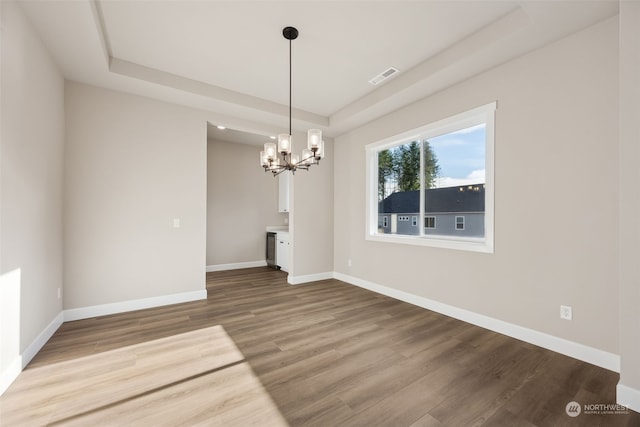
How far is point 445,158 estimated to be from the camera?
3688mm

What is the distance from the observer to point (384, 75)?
348 cm

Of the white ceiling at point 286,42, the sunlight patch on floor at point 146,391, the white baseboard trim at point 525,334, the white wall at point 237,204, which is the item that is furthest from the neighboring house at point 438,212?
the white wall at point 237,204

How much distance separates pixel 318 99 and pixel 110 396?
4.06 m

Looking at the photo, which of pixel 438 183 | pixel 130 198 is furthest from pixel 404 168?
pixel 130 198

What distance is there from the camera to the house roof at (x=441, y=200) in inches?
130

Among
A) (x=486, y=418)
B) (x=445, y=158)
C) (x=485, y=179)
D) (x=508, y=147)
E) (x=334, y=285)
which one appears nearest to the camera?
(x=486, y=418)

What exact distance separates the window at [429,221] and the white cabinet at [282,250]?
9.88ft

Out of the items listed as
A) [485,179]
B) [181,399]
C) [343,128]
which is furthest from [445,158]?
[181,399]

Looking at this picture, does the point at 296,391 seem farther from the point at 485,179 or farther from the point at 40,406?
the point at 485,179

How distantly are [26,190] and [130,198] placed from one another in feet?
4.25

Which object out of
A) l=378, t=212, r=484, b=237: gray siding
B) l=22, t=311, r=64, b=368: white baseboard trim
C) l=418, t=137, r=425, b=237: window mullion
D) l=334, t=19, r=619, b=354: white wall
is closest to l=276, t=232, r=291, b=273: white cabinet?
l=378, t=212, r=484, b=237: gray siding

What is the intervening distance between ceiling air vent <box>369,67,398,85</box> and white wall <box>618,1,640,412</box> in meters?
1.94

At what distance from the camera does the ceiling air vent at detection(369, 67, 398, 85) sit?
3.36 metres

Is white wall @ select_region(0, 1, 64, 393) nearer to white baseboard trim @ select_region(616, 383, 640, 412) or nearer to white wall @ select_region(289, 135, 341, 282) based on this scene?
white wall @ select_region(289, 135, 341, 282)
